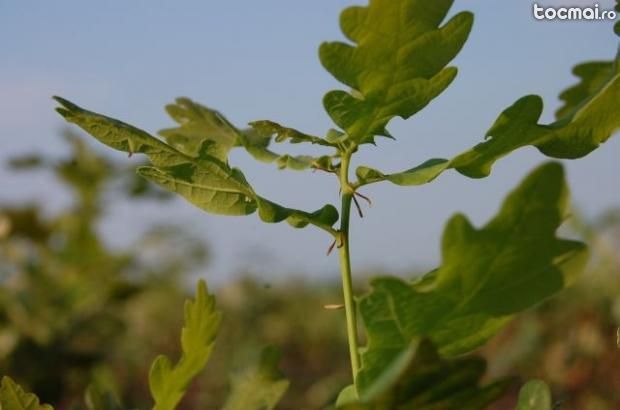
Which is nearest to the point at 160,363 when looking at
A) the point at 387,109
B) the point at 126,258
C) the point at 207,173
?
the point at 207,173

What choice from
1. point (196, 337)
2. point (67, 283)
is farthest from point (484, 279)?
point (67, 283)

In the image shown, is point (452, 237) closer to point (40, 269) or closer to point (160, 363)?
point (160, 363)

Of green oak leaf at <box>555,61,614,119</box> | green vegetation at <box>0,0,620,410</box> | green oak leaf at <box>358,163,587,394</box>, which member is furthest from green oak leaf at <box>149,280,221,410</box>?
green oak leaf at <box>555,61,614,119</box>

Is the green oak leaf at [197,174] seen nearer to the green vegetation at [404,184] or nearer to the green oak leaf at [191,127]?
the green vegetation at [404,184]

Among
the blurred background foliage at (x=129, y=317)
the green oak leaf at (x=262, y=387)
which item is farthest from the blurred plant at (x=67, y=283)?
the green oak leaf at (x=262, y=387)

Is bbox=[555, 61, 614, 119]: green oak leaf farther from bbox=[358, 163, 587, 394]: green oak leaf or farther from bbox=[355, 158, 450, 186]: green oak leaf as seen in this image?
bbox=[358, 163, 587, 394]: green oak leaf

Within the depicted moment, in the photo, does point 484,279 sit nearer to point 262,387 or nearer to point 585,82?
point 262,387
